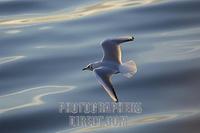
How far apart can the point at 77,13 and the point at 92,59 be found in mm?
1785

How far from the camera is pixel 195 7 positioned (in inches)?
281

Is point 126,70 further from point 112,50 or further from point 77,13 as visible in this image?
point 77,13

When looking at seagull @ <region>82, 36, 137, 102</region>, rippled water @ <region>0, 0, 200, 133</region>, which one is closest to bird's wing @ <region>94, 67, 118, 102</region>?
seagull @ <region>82, 36, 137, 102</region>

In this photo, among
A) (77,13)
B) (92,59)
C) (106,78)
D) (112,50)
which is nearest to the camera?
(106,78)

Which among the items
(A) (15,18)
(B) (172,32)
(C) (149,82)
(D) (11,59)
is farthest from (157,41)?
(A) (15,18)

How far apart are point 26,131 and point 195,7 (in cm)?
282

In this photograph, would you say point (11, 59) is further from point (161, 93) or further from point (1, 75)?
point (161, 93)

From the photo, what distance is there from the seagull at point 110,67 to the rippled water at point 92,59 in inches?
30.4

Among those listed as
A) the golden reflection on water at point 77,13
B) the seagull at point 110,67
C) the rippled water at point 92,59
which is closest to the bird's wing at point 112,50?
the seagull at point 110,67

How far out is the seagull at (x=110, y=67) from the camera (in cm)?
409

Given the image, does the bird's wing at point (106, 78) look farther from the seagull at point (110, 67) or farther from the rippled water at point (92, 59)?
the rippled water at point (92, 59)

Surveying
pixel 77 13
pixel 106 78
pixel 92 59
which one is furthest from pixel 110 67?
pixel 77 13

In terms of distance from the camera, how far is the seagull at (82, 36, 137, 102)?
161 inches

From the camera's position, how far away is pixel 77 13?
7.32 meters
